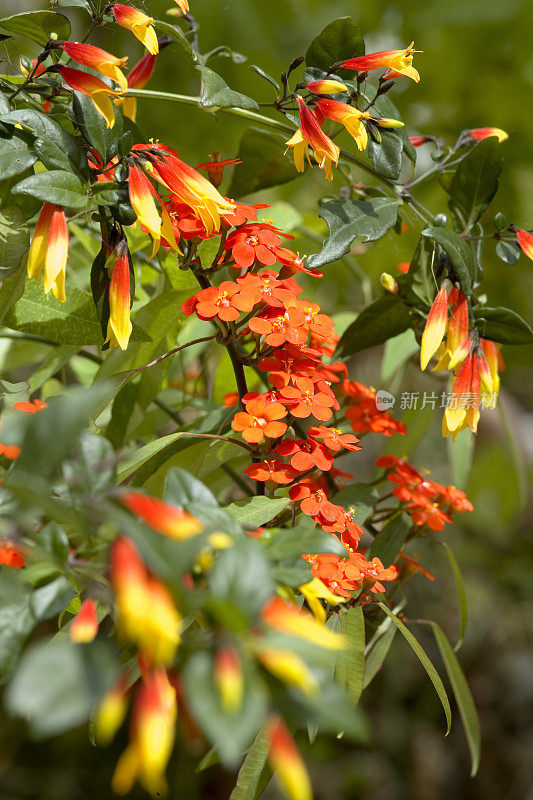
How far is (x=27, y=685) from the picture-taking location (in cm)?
19

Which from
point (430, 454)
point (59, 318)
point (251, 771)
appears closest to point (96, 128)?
point (59, 318)

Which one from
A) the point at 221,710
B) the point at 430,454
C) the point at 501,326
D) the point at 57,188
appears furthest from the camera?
the point at 430,454

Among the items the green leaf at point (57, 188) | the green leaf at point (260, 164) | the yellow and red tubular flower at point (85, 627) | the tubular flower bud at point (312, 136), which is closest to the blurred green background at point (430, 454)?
the green leaf at point (260, 164)

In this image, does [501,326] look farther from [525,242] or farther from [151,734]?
[151,734]

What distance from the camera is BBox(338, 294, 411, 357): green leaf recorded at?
51cm

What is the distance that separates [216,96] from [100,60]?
0.06 metres

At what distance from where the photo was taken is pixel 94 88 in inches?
14.5

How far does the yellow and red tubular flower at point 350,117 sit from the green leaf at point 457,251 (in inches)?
2.4

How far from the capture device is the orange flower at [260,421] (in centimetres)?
39

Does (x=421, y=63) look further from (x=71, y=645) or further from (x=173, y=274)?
(x=71, y=645)

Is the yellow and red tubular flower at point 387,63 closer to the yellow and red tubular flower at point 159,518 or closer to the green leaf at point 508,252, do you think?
the green leaf at point 508,252

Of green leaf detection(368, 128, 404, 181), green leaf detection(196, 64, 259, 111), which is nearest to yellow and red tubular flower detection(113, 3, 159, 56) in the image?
green leaf detection(196, 64, 259, 111)

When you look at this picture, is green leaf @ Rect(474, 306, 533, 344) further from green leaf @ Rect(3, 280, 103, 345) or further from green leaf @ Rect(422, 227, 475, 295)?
green leaf @ Rect(3, 280, 103, 345)

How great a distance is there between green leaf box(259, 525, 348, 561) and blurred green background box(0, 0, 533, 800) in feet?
2.00
